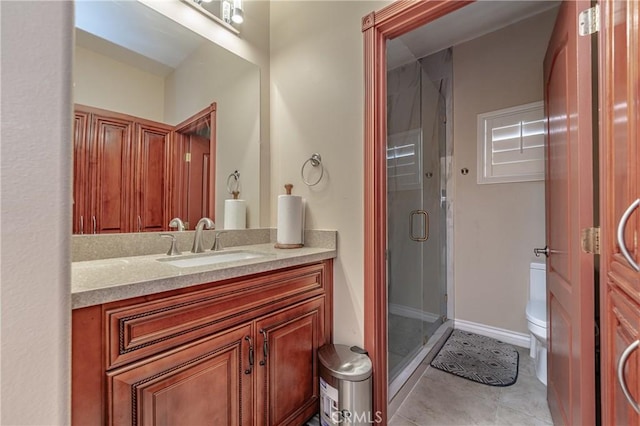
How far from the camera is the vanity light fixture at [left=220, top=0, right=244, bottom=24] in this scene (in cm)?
164

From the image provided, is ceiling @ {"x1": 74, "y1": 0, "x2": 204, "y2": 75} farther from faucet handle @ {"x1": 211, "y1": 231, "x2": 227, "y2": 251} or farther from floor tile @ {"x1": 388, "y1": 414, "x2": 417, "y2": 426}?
floor tile @ {"x1": 388, "y1": 414, "x2": 417, "y2": 426}

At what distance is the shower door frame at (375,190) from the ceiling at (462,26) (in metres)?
0.51

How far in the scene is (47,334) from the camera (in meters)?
0.57

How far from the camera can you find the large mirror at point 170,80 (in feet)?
4.02

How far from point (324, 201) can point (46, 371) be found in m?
1.27

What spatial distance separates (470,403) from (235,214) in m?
1.81

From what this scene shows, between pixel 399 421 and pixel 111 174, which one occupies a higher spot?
pixel 111 174

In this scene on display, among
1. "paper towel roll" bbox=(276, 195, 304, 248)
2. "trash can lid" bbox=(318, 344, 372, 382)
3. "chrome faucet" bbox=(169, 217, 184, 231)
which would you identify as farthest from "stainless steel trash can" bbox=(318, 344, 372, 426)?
"chrome faucet" bbox=(169, 217, 184, 231)

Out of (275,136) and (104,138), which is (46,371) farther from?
(275,136)

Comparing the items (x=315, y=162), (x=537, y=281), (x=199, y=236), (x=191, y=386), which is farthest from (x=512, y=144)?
(x=191, y=386)

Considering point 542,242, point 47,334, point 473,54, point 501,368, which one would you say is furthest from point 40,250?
point 473,54

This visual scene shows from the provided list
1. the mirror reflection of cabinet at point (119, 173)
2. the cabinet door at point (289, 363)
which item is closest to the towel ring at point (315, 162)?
Answer: the cabinet door at point (289, 363)

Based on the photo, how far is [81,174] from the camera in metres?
1.19

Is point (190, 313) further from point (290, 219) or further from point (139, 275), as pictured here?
point (290, 219)
